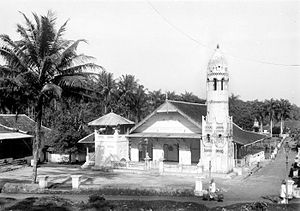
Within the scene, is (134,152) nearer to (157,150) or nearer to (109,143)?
(157,150)

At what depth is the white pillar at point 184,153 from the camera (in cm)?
3322

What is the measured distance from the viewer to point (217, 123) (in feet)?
96.7

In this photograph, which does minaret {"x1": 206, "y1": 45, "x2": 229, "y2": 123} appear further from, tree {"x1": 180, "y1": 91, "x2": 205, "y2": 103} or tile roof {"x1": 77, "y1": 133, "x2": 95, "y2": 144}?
tree {"x1": 180, "y1": 91, "x2": 205, "y2": 103}

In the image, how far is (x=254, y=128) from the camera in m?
72.0

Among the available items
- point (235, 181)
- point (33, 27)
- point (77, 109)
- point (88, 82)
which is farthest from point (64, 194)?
point (77, 109)

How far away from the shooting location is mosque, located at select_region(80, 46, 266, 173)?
29.3 m

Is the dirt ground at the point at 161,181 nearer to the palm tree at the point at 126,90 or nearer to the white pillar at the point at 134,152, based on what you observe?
the white pillar at the point at 134,152

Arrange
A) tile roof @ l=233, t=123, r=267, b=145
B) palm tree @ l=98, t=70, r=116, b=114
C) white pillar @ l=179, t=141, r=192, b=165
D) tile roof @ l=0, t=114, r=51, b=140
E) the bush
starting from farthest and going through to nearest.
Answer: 1. palm tree @ l=98, t=70, r=116, b=114
2. tile roof @ l=0, t=114, r=51, b=140
3. tile roof @ l=233, t=123, r=267, b=145
4. white pillar @ l=179, t=141, r=192, b=165
5. the bush

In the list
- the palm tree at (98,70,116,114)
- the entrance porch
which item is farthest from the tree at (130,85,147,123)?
the entrance porch

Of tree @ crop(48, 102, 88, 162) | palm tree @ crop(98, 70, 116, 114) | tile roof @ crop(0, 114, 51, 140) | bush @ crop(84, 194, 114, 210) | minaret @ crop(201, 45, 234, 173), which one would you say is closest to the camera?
bush @ crop(84, 194, 114, 210)

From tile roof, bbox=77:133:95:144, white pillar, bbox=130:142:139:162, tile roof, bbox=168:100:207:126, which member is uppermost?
tile roof, bbox=168:100:207:126

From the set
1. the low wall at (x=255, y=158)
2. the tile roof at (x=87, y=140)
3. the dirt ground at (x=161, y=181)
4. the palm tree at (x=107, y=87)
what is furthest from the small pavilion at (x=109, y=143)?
the palm tree at (x=107, y=87)

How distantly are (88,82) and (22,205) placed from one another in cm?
790

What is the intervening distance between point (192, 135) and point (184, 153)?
2.48 m
